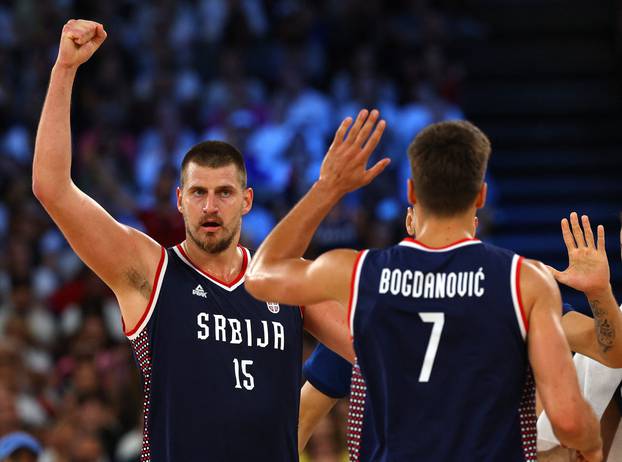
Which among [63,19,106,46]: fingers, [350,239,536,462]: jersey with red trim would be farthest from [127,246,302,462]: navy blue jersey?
[350,239,536,462]: jersey with red trim

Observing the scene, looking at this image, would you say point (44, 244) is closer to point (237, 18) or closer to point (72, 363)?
point (72, 363)

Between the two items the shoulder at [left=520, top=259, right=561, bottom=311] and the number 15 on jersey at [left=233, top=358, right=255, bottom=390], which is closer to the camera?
the shoulder at [left=520, top=259, right=561, bottom=311]

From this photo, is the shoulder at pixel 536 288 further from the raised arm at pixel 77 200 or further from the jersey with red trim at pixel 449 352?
the raised arm at pixel 77 200

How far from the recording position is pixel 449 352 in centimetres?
379

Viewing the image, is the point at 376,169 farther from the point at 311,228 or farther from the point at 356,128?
the point at 311,228

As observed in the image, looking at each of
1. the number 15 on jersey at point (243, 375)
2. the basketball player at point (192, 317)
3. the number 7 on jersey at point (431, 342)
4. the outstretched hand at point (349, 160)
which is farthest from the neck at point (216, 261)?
the number 7 on jersey at point (431, 342)

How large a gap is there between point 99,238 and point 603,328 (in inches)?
86.3

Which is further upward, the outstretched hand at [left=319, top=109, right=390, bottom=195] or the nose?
the nose

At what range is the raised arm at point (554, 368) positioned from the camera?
3.65 metres

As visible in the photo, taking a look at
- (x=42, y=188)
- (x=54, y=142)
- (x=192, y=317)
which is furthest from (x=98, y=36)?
(x=192, y=317)

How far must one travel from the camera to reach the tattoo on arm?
4508 mm

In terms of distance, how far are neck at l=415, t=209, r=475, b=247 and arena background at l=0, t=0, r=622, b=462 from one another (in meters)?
6.37

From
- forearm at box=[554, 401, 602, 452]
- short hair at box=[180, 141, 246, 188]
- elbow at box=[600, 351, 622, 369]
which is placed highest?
short hair at box=[180, 141, 246, 188]

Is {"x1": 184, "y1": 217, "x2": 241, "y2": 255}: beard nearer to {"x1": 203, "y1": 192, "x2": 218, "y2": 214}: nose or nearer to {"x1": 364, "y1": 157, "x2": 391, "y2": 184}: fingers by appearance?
{"x1": 203, "y1": 192, "x2": 218, "y2": 214}: nose
